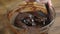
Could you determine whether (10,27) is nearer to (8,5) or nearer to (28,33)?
(28,33)

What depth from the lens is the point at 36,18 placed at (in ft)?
3.43

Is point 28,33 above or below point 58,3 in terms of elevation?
below

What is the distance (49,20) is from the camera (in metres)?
1.00

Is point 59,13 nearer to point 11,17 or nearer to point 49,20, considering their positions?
A: point 49,20

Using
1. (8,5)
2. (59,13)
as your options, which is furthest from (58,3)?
(8,5)

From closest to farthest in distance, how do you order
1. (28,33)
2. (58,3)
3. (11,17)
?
(28,33)
(11,17)
(58,3)

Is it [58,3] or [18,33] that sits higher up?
[58,3]

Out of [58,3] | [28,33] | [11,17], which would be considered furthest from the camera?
[58,3]

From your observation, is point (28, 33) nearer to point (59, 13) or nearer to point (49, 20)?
point (49, 20)

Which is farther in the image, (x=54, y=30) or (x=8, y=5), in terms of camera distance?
(x=8, y=5)

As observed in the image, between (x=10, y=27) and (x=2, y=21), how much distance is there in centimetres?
11

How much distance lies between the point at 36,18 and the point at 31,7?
98mm

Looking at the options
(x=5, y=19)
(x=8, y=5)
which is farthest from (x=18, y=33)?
(x=8, y=5)

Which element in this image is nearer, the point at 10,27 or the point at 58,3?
the point at 10,27
